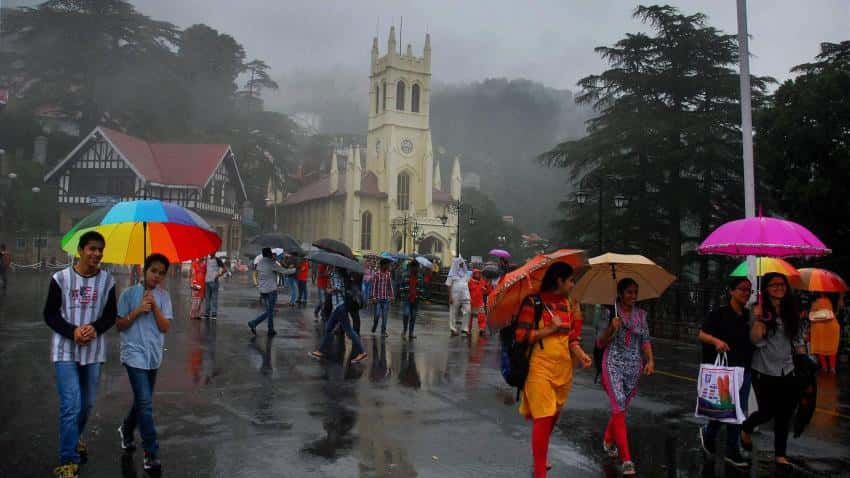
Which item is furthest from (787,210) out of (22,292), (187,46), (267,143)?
(187,46)

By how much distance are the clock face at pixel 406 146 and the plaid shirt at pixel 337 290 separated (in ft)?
210

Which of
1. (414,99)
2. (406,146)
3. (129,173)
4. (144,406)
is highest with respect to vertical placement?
(414,99)

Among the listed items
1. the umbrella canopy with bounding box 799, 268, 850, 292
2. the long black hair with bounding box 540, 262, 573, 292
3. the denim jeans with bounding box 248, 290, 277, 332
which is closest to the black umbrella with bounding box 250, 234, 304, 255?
the denim jeans with bounding box 248, 290, 277, 332

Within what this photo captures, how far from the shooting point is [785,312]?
19.8 feet

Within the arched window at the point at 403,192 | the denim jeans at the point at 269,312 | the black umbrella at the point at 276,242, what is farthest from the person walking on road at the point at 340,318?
the arched window at the point at 403,192

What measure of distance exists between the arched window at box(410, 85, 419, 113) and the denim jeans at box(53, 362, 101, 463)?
7297cm

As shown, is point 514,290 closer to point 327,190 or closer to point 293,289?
point 293,289

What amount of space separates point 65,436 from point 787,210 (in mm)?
18309

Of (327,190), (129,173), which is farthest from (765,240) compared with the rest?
(327,190)

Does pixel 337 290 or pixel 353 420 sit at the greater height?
pixel 337 290

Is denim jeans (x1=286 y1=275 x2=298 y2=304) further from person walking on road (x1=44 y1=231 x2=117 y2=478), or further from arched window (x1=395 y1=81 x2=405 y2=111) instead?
arched window (x1=395 y1=81 x2=405 y2=111)

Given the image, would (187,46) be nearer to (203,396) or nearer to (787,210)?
(787,210)

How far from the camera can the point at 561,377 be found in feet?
16.6

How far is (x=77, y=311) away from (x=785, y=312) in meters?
5.67
